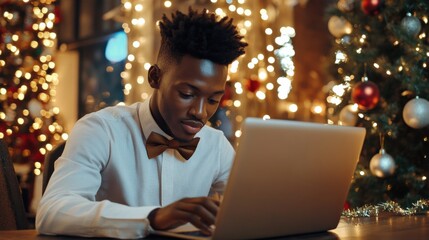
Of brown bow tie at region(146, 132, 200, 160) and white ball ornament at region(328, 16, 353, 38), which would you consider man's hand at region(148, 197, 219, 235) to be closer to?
brown bow tie at region(146, 132, 200, 160)

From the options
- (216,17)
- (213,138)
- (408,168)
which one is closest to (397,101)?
(408,168)

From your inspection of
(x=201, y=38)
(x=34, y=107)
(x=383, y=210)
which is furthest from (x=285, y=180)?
(x=34, y=107)

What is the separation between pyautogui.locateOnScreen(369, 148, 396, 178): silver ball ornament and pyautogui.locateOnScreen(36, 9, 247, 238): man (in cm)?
155

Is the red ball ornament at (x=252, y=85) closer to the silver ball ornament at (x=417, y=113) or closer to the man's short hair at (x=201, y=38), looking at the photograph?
the silver ball ornament at (x=417, y=113)

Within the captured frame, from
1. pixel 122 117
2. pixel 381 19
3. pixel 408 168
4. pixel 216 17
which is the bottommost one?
pixel 408 168

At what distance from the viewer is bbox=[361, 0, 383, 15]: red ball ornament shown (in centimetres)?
345

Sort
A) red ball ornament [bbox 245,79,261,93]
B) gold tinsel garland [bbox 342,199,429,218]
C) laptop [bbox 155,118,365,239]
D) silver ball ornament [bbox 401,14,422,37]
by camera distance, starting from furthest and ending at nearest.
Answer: red ball ornament [bbox 245,79,261,93]
silver ball ornament [bbox 401,14,422,37]
gold tinsel garland [bbox 342,199,429,218]
laptop [bbox 155,118,365,239]

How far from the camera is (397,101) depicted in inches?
141

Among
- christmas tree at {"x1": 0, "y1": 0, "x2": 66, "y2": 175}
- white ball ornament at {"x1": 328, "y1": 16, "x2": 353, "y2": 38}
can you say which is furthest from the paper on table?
christmas tree at {"x1": 0, "y1": 0, "x2": 66, "y2": 175}

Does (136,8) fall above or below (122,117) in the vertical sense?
above

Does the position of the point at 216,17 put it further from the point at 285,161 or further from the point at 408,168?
the point at 408,168

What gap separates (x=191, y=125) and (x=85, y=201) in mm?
313

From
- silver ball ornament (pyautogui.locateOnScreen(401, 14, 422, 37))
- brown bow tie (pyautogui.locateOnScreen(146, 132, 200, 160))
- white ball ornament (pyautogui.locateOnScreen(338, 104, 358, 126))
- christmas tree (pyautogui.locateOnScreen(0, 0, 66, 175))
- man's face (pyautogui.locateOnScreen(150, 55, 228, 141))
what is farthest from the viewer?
christmas tree (pyautogui.locateOnScreen(0, 0, 66, 175))

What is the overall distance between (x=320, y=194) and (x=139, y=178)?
553 millimetres
